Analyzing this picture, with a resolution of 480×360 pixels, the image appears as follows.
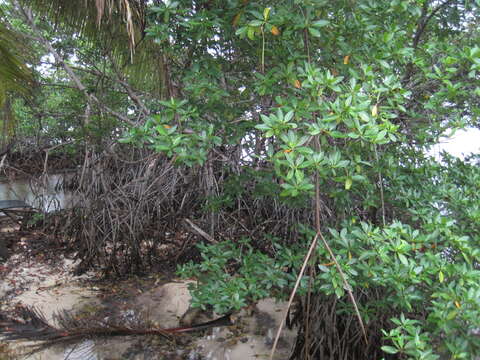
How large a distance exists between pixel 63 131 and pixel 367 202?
4.19 metres

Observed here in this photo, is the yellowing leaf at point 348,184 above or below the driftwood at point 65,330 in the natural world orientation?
above

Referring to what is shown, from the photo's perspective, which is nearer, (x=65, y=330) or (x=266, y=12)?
(x=266, y=12)

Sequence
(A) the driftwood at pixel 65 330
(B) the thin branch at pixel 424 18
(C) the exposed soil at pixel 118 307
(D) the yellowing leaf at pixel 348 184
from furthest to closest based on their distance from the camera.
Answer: (C) the exposed soil at pixel 118 307
(A) the driftwood at pixel 65 330
(B) the thin branch at pixel 424 18
(D) the yellowing leaf at pixel 348 184

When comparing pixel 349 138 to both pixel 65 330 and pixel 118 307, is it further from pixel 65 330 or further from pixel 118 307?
pixel 118 307

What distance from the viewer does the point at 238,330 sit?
11.2 feet

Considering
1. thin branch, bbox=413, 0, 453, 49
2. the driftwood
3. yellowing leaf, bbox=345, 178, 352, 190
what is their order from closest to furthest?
yellowing leaf, bbox=345, 178, 352, 190 < thin branch, bbox=413, 0, 453, 49 < the driftwood

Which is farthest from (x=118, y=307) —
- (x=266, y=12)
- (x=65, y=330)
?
(x=266, y=12)

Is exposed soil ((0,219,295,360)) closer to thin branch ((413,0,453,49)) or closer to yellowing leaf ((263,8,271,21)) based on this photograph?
thin branch ((413,0,453,49))

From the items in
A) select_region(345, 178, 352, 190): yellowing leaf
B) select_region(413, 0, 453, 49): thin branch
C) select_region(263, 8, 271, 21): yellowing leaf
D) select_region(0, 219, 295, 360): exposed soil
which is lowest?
select_region(0, 219, 295, 360): exposed soil

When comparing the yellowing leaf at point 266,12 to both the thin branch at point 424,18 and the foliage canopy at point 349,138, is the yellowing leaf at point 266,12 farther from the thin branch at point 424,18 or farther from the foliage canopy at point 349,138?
the thin branch at point 424,18

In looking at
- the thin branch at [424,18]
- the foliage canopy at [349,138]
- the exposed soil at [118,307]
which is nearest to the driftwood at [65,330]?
the exposed soil at [118,307]

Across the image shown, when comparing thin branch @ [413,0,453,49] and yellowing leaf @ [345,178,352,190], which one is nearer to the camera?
yellowing leaf @ [345,178,352,190]

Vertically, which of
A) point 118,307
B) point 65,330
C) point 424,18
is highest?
point 424,18

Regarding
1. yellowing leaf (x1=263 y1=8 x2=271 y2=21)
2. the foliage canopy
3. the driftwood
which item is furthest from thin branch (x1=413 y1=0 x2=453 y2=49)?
the driftwood
